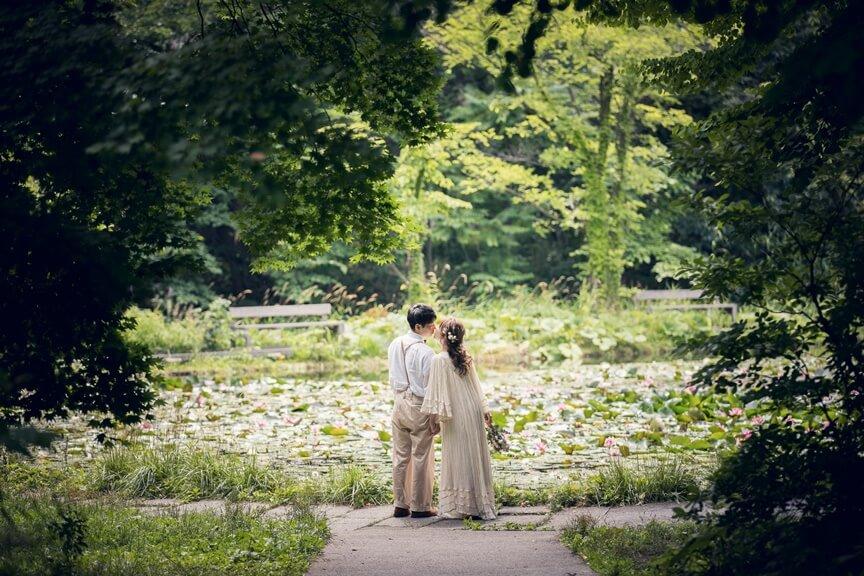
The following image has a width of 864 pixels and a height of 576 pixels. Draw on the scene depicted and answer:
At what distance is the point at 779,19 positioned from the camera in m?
4.17

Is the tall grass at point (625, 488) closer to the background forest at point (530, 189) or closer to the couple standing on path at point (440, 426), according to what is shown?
the couple standing on path at point (440, 426)

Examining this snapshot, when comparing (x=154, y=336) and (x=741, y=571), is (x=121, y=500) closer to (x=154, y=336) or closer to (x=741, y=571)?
(x=741, y=571)

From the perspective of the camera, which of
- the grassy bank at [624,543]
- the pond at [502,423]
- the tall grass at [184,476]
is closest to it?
the grassy bank at [624,543]

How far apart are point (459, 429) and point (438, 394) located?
0.33 metres

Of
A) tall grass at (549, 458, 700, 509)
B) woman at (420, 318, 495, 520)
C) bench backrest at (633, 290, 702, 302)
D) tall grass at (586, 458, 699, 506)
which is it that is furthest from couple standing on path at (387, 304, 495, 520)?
bench backrest at (633, 290, 702, 302)

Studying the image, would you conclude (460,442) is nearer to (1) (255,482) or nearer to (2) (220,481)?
(1) (255,482)

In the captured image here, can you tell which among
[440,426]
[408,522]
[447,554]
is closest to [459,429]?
[440,426]

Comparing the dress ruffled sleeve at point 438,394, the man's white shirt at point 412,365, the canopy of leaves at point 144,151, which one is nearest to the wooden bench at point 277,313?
the man's white shirt at point 412,365

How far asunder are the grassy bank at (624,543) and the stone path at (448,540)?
0.10 meters

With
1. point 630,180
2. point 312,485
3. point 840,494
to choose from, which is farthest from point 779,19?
point 630,180

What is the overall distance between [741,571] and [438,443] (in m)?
6.32

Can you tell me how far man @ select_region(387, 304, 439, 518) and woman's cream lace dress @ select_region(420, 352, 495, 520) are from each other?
14 cm

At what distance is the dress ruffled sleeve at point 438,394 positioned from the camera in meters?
7.52

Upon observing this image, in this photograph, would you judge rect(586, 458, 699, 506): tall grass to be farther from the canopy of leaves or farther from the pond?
the canopy of leaves
